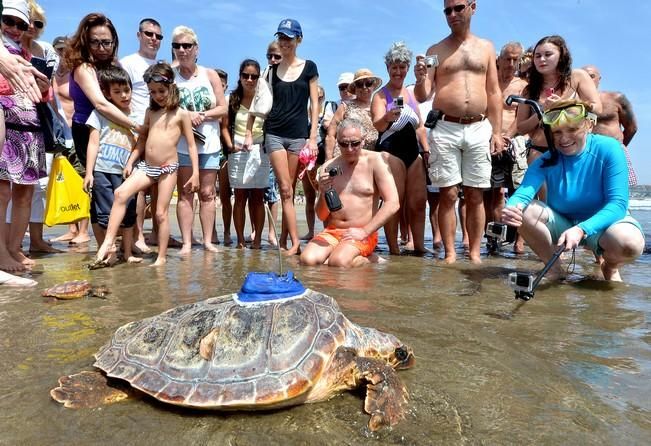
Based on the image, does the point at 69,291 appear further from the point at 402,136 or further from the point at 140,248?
the point at 402,136

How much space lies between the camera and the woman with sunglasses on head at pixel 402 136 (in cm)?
563

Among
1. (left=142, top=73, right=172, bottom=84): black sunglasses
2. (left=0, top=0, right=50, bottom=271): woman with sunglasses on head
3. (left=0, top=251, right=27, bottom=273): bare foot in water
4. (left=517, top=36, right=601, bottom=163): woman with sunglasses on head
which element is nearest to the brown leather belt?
(left=517, top=36, right=601, bottom=163): woman with sunglasses on head

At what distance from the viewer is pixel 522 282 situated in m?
3.33

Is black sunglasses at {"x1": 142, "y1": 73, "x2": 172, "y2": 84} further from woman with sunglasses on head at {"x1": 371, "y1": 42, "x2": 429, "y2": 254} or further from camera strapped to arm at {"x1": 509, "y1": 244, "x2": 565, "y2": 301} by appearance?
camera strapped to arm at {"x1": 509, "y1": 244, "x2": 565, "y2": 301}

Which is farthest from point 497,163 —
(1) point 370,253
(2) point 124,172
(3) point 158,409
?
(3) point 158,409

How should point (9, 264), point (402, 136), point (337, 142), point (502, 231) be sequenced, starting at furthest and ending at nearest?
point (402, 136), point (337, 142), point (9, 264), point (502, 231)

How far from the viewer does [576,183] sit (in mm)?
4078

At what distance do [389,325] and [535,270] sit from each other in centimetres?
271

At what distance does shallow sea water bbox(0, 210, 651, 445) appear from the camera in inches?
66.6

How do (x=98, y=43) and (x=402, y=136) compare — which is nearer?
(x=98, y=43)

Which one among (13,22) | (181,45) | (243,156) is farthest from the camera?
(243,156)

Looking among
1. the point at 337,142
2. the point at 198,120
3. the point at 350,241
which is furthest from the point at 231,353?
the point at 198,120

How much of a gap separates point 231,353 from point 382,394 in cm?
65

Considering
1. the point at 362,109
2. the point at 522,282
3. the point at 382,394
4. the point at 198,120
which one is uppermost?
the point at 362,109
